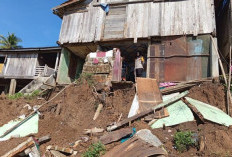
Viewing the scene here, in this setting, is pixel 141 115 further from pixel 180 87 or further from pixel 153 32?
pixel 153 32

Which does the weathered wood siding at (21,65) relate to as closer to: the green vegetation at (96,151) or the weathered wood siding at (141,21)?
the weathered wood siding at (141,21)

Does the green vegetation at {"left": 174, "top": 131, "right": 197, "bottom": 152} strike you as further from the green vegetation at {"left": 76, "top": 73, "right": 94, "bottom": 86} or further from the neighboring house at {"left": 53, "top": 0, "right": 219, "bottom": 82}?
the green vegetation at {"left": 76, "top": 73, "right": 94, "bottom": 86}

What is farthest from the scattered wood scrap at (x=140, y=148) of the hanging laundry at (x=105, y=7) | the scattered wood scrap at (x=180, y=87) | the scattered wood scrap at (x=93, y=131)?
the hanging laundry at (x=105, y=7)

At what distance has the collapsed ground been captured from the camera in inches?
222

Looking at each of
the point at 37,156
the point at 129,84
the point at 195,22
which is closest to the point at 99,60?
the point at 129,84

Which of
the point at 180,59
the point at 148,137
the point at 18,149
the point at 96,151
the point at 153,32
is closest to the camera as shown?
the point at 96,151

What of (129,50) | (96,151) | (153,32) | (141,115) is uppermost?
(153,32)

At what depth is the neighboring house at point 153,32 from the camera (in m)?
10.3

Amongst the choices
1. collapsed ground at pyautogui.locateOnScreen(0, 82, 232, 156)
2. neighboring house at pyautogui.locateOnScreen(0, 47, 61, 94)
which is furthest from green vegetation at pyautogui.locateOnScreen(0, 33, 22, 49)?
collapsed ground at pyautogui.locateOnScreen(0, 82, 232, 156)

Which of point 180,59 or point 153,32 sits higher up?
point 153,32

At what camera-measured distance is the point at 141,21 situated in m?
11.8

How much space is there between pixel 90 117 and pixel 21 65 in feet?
39.1

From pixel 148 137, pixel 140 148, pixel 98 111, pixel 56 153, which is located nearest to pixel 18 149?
pixel 56 153

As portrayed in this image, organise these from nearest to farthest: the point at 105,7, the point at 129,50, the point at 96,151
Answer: the point at 96,151, the point at 105,7, the point at 129,50
